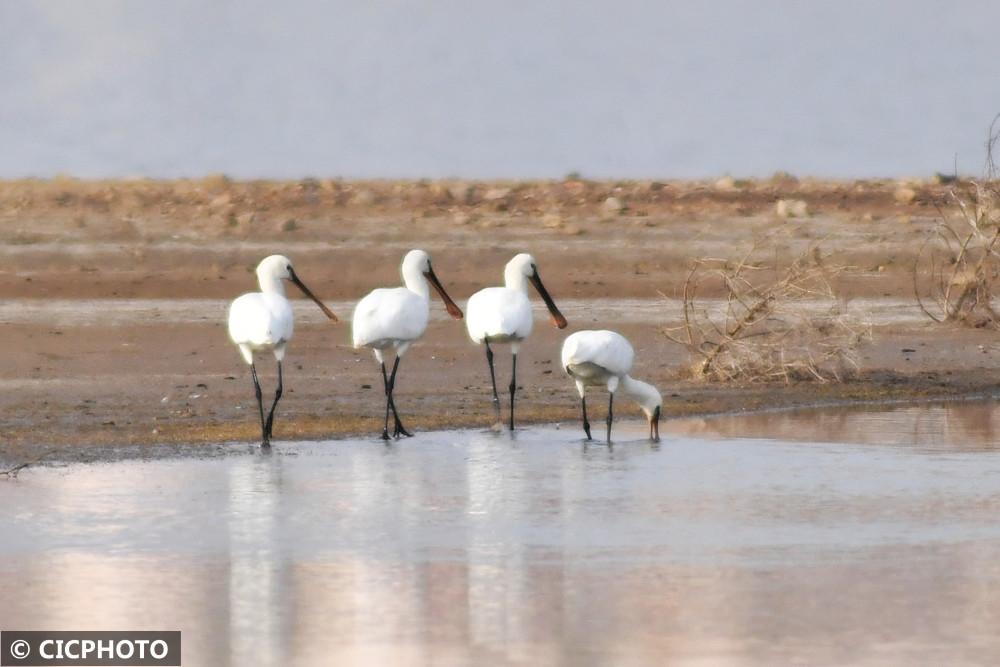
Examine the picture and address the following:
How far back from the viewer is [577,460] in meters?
12.9

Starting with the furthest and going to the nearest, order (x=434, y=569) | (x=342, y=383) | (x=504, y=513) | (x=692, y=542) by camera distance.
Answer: (x=342, y=383) < (x=504, y=513) < (x=692, y=542) < (x=434, y=569)

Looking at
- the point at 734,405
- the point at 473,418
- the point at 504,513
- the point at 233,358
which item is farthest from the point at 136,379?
the point at 504,513

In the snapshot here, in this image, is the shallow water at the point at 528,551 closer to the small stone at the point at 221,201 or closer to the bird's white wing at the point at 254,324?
the bird's white wing at the point at 254,324

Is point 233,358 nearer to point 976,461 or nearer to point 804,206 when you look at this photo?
point 976,461

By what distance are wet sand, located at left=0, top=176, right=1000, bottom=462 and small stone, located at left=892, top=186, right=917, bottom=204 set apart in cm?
26

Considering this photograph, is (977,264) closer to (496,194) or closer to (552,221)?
(552,221)

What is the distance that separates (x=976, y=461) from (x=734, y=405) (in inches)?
147

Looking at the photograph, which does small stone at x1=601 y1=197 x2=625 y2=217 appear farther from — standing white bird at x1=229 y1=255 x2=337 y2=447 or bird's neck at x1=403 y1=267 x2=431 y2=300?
standing white bird at x1=229 y1=255 x2=337 y2=447

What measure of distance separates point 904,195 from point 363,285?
538 inches

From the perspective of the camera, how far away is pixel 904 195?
3716 cm

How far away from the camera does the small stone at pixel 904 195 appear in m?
36.8

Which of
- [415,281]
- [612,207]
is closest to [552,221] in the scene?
[612,207]

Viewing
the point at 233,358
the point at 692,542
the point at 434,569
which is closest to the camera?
the point at 434,569

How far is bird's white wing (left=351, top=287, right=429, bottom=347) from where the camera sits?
14344 mm
